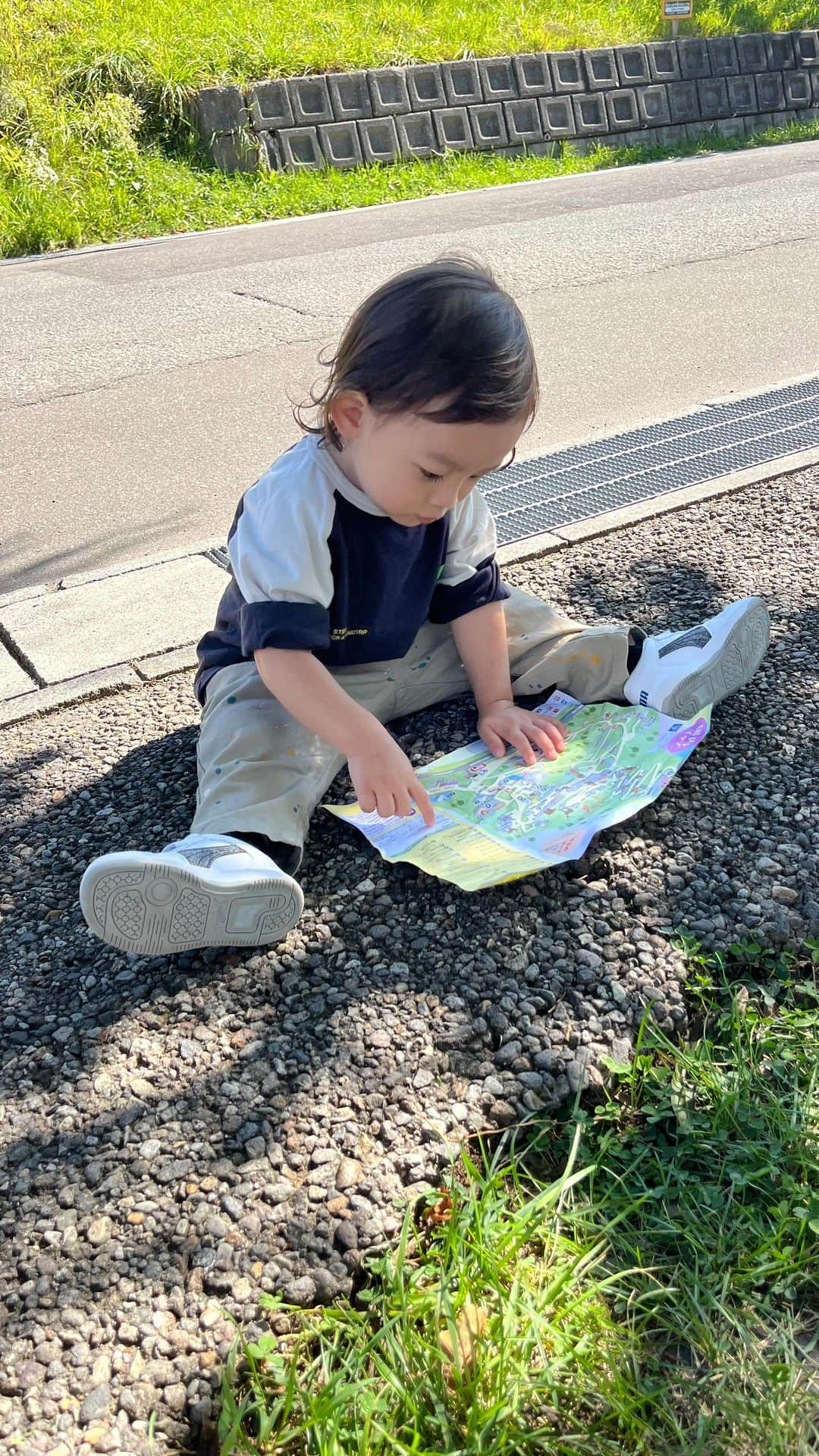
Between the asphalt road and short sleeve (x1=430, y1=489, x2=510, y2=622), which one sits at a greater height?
short sleeve (x1=430, y1=489, x2=510, y2=622)

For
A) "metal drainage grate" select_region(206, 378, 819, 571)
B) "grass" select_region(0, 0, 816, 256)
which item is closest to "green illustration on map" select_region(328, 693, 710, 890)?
"metal drainage grate" select_region(206, 378, 819, 571)

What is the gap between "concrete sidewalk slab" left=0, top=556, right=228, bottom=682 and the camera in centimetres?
290

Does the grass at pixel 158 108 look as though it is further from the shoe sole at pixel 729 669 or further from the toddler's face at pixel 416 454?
the shoe sole at pixel 729 669

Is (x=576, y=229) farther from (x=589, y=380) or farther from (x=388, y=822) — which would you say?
(x=388, y=822)

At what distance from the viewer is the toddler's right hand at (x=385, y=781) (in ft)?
6.52

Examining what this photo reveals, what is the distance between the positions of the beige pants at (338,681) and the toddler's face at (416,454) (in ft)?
1.44

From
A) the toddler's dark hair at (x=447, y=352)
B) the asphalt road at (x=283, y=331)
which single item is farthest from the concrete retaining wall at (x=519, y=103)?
the toddler's dark hair at (x=447, y=352)

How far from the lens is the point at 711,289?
617cm

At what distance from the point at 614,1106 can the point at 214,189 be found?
9668 millimetres

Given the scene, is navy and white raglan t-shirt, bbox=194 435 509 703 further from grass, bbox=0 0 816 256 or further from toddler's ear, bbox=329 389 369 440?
grass, bbox=0 0 816 256

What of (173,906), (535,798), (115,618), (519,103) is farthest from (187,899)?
(519,103)

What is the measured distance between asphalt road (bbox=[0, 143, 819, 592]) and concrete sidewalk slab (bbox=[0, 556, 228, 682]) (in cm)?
32

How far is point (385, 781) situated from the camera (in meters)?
1.99

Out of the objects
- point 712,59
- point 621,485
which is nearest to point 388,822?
point 621,485
